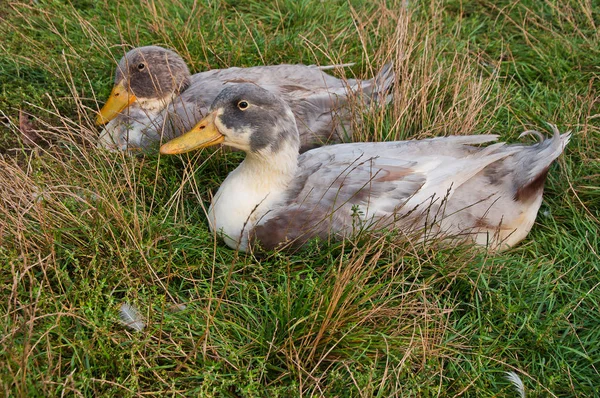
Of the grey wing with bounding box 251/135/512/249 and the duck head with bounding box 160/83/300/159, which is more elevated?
the duck head with bounding box 160/83/300/159

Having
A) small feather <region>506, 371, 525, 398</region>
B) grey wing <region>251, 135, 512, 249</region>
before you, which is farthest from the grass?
grey wing <region>251, 135, 512, 249</region>

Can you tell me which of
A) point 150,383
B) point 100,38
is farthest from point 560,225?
point 100,38

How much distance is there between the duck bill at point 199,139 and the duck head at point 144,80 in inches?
34.7

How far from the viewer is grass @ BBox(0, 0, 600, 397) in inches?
126

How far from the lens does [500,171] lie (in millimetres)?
4418

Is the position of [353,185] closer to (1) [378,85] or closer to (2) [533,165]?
(2) [533,165]

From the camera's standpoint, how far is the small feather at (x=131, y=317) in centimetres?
334

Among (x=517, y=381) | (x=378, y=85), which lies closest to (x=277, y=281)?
(x=517, y=381)

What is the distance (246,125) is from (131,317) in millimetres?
1355

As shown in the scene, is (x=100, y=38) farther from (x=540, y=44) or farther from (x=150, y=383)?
(x=540, y=44)

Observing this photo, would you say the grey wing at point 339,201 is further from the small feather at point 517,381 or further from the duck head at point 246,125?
the small feather at point 517,381

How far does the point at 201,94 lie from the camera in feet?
16.2

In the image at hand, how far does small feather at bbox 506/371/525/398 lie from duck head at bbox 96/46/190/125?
2.97 metres

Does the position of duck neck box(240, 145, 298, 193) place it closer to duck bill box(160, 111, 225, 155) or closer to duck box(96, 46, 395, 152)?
duck bill box(160, 111, 225, 155)
